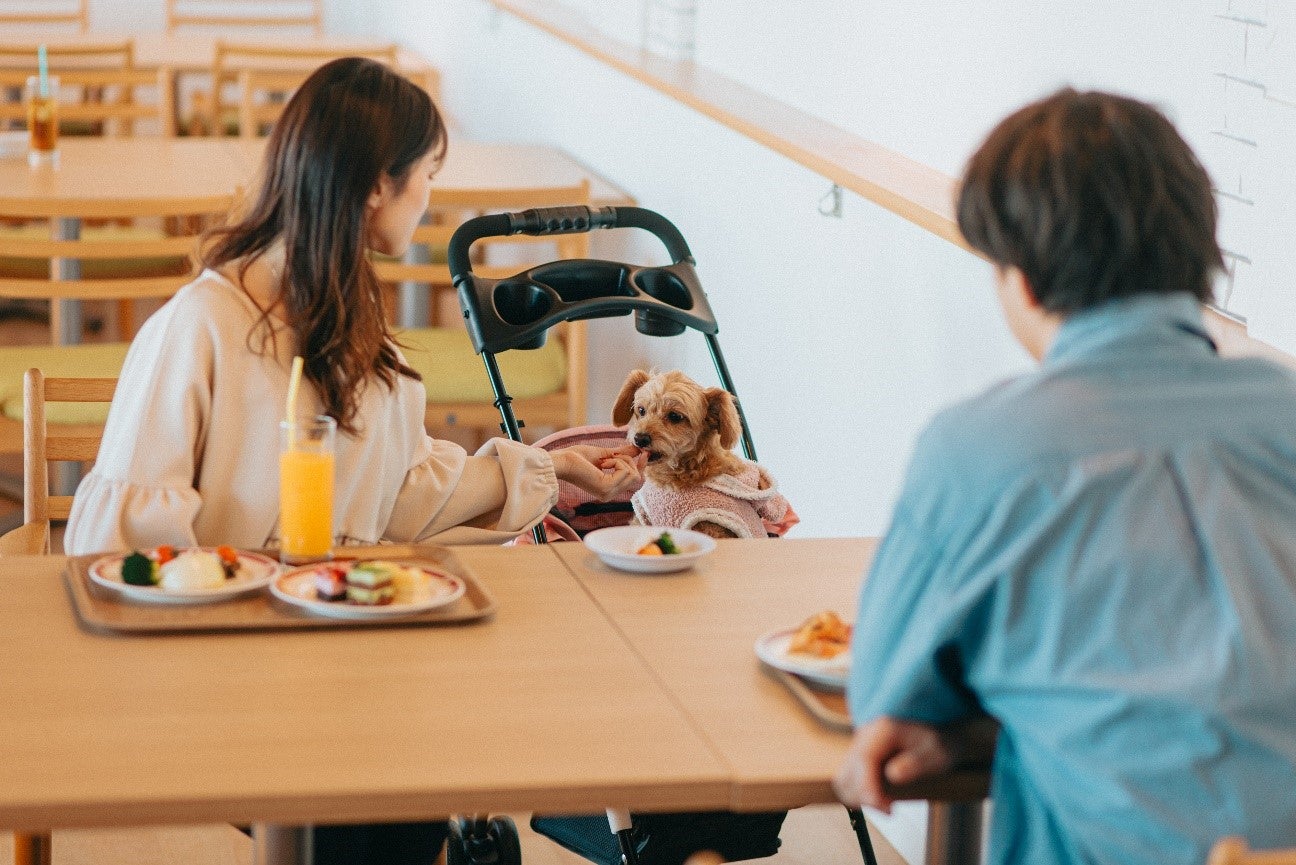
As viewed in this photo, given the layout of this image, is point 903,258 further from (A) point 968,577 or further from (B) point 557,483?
(A) point 968,577

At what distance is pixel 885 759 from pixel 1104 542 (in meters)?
0.23

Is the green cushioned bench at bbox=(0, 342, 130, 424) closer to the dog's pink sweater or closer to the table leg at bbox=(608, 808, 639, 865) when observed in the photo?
the dog's pink sweater

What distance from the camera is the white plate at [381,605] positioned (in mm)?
1470

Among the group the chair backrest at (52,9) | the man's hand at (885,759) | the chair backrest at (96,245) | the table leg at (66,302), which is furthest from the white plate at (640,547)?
the chair backrest at (52,9)

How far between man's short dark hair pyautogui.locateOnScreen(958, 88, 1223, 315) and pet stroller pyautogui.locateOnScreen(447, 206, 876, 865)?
899mm

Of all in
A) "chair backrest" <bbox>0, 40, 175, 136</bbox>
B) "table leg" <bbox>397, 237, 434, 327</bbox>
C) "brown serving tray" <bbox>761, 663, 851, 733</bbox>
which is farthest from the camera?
"chair backrest" <bbox>0, 40, 175, 136</bbox>

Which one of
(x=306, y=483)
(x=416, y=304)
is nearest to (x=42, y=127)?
(x=416, y=304)

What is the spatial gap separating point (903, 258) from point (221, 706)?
1443 millimetres

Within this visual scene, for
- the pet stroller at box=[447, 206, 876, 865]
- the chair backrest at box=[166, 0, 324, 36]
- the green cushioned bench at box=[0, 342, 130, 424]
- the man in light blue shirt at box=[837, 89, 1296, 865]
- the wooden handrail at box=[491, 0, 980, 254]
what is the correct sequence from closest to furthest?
the man in light blue shirt at box=[837, 89, 1296, 865] < the pet stroller at box=[447, 206, 876, 865] < the wooden handrail at box=[491, 0, 980, 254] < the green cushioned bench at box=[0, 342, 130, 424] < the chair backrest at box=[166, 0, 324, 36]

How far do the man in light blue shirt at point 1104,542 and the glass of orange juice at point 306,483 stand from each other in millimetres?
617

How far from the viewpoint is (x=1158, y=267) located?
1156mm

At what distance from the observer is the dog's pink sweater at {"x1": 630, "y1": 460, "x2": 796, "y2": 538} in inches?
81.5

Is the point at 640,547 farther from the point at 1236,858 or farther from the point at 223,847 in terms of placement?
the point at 223,847

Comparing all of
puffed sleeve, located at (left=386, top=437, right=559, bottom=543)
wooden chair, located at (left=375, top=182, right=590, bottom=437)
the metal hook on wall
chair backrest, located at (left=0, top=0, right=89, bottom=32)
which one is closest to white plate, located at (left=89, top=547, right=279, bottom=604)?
puffed sleeve, located at (left=386, top=437, right=559, bottom=543)
